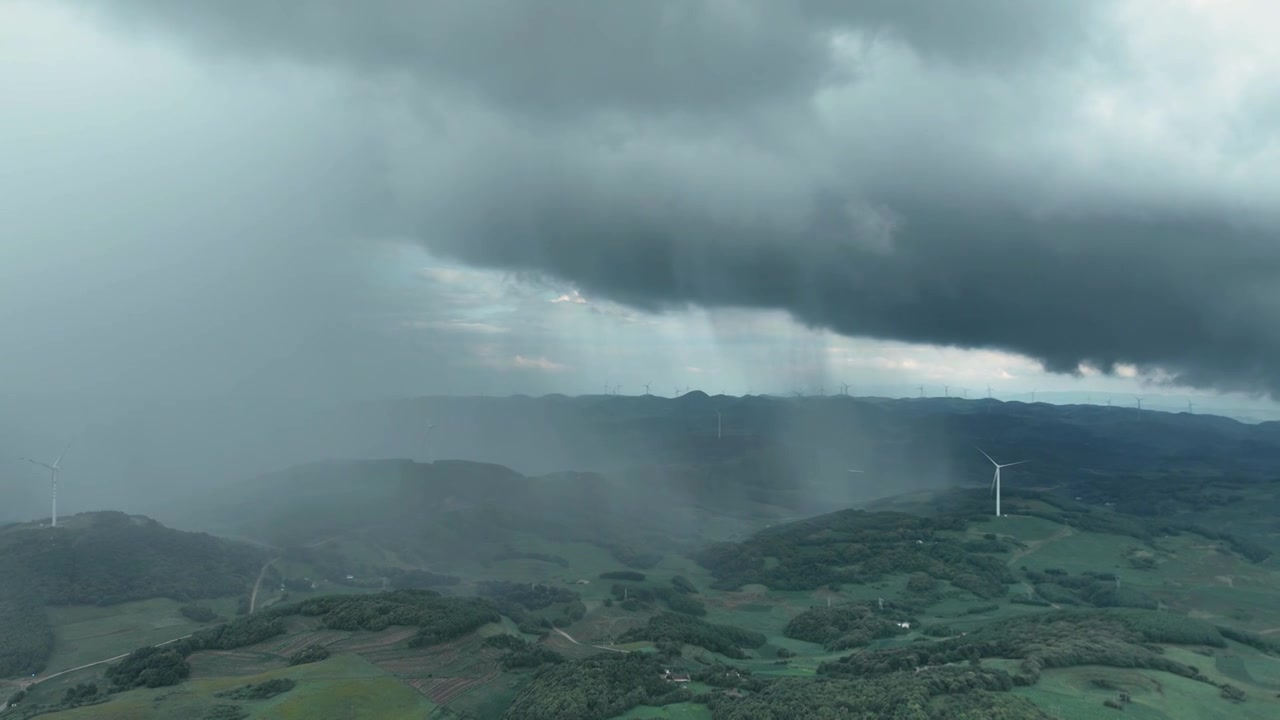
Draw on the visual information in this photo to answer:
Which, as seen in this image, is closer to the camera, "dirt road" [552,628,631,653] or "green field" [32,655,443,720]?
"green field" [32,655,443,720]

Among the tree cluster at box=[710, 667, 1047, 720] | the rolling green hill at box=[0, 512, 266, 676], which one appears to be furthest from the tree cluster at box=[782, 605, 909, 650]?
the rolling green hill at box=[0, 512, 266, 676]

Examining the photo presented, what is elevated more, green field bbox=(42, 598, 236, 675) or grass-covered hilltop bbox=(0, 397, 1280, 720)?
grass-covered hilltop bbox=(0, 397, 1280, 720)

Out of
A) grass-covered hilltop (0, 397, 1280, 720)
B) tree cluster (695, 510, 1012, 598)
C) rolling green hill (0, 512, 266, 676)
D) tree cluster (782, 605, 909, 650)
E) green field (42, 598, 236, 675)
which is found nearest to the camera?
grass-covered hilltop (0, 397, 1280, 720)

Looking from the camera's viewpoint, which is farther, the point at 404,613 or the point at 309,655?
the point at 404,613

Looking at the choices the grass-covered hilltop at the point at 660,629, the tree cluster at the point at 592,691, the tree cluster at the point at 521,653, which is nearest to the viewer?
the grass-covered hilltop at the point at 660,629

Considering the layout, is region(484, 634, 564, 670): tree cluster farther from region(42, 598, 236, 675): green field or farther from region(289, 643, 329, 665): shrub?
region(42, 598, 236, 675): green field

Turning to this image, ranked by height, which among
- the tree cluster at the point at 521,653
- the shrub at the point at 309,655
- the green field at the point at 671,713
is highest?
the green field at the point at 671,713

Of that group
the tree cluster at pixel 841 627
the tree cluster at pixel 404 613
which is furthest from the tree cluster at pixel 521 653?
the tree cluster at pixel 841 627

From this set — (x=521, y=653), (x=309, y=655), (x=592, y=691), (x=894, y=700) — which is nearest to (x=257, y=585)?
(x=309, y=655)

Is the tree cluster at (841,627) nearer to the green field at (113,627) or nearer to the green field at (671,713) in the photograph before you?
the green field at (671,713)

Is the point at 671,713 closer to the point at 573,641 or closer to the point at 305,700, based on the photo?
the point at 305,700

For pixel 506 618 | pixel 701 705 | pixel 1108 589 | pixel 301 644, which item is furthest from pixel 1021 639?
pixel 301 644
